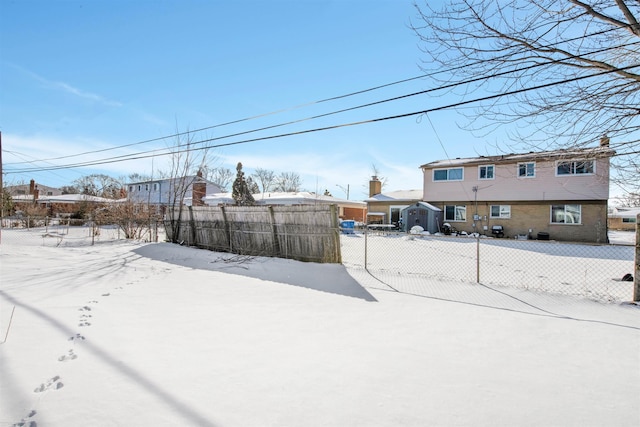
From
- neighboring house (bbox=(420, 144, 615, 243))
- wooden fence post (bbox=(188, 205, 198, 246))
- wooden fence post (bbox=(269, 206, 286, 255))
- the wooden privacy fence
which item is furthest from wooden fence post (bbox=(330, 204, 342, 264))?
neighboring house (bbox=(420, 144, 615, 243))

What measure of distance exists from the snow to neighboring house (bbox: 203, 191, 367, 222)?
19498mm

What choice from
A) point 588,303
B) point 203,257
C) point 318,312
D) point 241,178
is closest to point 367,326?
point 318,312

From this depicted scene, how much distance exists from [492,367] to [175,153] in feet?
53.9

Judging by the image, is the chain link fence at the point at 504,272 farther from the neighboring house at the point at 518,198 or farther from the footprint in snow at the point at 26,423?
the neighboring house at the point at 518,198

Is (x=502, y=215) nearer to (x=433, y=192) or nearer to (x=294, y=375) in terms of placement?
(x=433, y=192)

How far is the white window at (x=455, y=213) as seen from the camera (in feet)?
72.9

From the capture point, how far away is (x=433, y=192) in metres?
23.3

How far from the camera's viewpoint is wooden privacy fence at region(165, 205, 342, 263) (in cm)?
876

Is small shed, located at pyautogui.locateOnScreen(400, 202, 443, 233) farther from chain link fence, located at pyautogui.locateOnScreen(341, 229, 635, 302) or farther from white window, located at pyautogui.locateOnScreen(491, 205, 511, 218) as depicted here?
chain link fence, located at pyautogui.locateOnScreen(341, 229, 635, 302)

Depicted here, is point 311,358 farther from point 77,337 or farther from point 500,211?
point 500,211

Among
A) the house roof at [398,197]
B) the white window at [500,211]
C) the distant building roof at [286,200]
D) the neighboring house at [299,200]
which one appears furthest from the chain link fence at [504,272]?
the distant building roof at [286,200]

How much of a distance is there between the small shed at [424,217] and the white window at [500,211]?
130 inches

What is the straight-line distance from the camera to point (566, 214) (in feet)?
62.5

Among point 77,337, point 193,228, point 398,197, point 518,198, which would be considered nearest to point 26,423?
→ point 77,337
